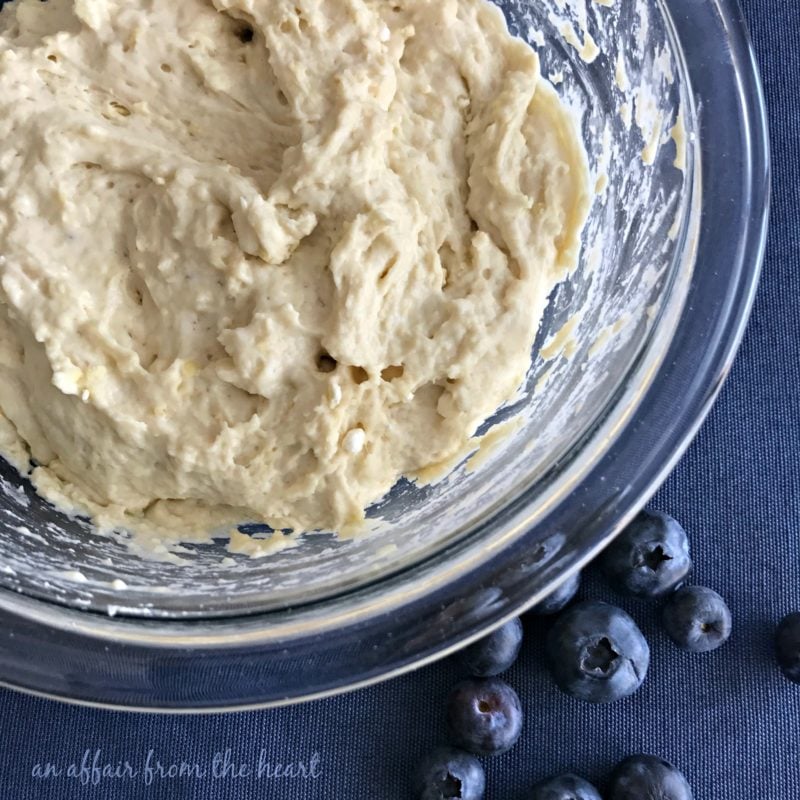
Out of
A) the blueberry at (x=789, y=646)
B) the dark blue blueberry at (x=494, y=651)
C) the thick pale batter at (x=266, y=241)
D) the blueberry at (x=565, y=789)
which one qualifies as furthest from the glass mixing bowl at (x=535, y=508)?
the blueberry at (x=789, y=646)

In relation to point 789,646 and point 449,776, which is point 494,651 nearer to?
point 449,776

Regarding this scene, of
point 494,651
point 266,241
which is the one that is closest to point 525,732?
point 494,651

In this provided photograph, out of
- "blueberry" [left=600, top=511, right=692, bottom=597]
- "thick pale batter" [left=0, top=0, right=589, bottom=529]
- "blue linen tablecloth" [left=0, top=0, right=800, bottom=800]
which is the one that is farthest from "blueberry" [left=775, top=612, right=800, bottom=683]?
"thick pale batter" [left=0, top=0, right=589, bottom=529]

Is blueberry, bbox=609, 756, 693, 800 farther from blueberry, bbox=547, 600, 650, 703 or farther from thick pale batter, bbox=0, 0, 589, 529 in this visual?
thick pale batter, bbox=0, 0, 589, 529

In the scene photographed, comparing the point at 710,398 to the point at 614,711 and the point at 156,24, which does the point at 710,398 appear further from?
the point at 156,24

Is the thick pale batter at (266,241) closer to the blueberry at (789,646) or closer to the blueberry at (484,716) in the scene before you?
the blueberry at (484,716)
